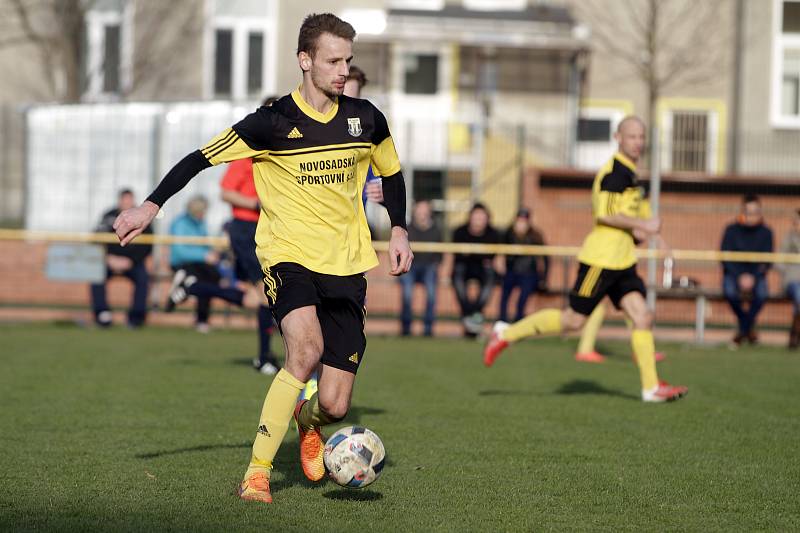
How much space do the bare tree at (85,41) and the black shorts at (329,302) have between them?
23463 millimetres

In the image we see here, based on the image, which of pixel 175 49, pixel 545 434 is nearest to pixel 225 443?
pixel 545 434

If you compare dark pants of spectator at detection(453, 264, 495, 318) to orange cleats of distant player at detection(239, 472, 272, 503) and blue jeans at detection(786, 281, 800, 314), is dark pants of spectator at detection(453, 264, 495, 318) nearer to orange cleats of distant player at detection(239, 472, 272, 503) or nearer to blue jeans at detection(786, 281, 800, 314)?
blue jeans at detection(786, 281, 800, 314)

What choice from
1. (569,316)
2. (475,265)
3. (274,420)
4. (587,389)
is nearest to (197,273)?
(475,265)

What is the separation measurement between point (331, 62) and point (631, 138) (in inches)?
176

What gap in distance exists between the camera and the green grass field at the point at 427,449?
5.50 meters

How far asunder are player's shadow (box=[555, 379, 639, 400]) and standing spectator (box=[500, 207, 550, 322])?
5.95 metres

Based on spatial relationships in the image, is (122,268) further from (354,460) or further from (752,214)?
(354,460)

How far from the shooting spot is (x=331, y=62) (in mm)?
5906

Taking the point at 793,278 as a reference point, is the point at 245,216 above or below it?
above

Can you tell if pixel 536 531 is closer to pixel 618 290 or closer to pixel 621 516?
pixel 621 516

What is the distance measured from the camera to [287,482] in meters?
6.28

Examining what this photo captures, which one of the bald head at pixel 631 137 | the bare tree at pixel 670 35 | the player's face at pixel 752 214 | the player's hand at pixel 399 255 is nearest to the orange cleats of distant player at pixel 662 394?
the bald head at pixel 631 137

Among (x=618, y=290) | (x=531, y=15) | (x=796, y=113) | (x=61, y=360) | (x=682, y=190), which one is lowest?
(x=61, y=360)

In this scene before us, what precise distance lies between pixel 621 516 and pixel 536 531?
55 cm
